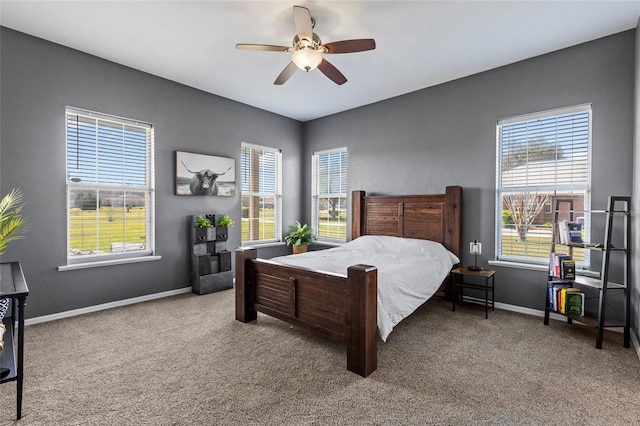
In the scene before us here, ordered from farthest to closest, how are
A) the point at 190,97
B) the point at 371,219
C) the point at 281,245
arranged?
the point at 281,245, the point at 371,219, the point at 190,97

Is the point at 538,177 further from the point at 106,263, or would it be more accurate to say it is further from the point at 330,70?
the point at 106,263

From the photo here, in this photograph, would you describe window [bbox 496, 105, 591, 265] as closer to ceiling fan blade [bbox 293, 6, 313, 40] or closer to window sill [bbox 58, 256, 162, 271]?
ceiling fan blade [bbox 293, 6, 313, 40]

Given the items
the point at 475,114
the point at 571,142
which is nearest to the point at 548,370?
the point at 571,142

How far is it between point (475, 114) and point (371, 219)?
2048 mm

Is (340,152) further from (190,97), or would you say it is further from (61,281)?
(61,281)

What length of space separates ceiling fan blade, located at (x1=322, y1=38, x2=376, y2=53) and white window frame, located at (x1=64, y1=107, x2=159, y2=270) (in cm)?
273

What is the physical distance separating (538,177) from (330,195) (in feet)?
10.6

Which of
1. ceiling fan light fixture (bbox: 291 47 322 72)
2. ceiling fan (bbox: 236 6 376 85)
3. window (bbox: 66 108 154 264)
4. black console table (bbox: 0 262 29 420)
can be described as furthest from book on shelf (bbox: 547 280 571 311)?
window (bbox: 66 108 154 264)

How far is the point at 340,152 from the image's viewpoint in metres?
5.70

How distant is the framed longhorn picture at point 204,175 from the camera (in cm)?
443

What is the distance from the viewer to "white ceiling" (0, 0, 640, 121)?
2723mm

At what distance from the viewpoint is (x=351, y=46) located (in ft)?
8.78

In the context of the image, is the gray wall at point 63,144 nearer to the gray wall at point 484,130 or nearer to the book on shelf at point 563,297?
the gray wall at point 484,130

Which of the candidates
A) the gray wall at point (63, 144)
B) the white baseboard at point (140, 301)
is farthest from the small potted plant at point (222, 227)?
the white baseboard at point (140, 301)
